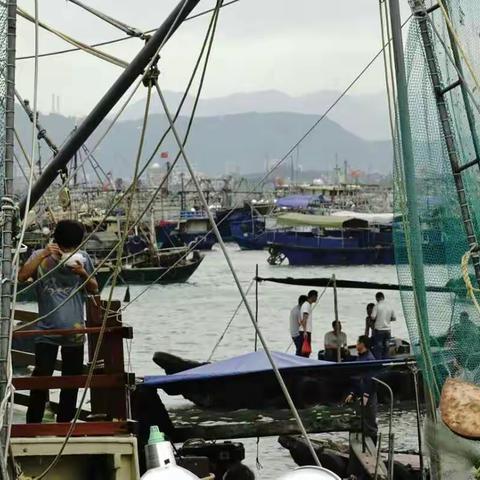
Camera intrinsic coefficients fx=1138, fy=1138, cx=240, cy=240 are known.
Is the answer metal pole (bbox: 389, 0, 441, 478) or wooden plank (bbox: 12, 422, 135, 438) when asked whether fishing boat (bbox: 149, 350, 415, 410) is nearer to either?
metal pole (bbox: 389, 0, 441, 478)

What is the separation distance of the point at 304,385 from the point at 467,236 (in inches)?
136

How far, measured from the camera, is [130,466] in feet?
22.5

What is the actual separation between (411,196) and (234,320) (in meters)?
42.7

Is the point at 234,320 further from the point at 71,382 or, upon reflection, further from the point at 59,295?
the point at 71,382

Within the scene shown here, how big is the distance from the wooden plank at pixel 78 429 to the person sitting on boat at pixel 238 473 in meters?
3.23

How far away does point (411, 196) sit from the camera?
24.8 ft

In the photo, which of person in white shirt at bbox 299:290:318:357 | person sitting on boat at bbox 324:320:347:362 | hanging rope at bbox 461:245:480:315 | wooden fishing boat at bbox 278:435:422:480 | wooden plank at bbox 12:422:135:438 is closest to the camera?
wooden plank at bbox 12:422:135:438

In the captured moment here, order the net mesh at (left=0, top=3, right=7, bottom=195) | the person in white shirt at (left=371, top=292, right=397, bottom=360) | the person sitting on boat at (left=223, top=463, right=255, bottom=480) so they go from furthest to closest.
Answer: the person in white shirt at (left=371, top=292, right=397, bottom=360)
the person sitting on boat at (left=223, top=463, right=255, bottom=480)
the net mesh at (left=0, top=3, right=7, bottom=195)

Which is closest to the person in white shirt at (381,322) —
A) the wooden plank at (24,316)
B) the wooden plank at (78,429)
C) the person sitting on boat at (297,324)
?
the person sitting on boat at (297,324)

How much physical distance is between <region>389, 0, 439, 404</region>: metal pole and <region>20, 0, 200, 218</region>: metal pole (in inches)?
53.4

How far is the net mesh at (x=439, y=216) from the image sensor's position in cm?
758

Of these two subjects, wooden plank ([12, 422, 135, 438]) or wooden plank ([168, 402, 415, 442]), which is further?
wooden plank ([168, 402, 415, 442])

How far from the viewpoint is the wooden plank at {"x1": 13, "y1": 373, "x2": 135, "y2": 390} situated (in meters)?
7.74

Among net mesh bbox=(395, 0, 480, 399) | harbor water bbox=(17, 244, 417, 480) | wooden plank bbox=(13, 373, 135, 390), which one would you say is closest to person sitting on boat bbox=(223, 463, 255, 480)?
wooden plank bbox=(13, 373, 135, 390)
